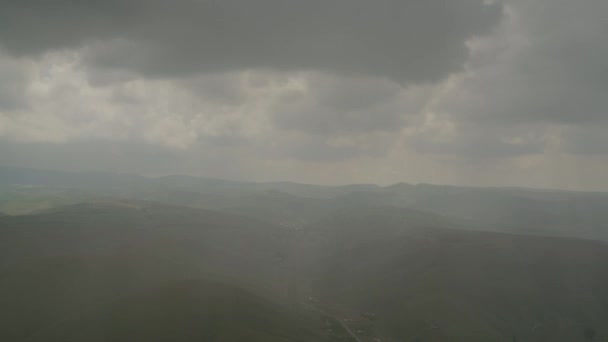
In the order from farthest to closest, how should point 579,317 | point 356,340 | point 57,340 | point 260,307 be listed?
point 579,317
point 260,307
point 356,340
point 57,340

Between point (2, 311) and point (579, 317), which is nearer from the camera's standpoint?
point (2, 311)

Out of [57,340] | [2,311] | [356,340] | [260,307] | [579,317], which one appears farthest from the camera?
[579,317]

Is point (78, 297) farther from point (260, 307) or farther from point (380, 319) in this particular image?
point (380, 319)

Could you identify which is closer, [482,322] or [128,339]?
[128,339]

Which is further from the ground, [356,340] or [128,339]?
[128,339]

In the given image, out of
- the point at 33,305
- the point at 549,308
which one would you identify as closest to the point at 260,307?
the point at 33,305

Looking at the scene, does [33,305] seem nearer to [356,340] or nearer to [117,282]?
[117,282]

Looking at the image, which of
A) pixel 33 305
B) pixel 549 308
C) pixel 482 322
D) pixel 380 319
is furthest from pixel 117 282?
pixel 549 308

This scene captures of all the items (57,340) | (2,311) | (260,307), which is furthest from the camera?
(260,307)

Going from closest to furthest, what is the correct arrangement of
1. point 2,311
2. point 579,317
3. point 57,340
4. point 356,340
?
1. point 57,340
2. point 2,311
3. point 356,340
4. point 579,317
